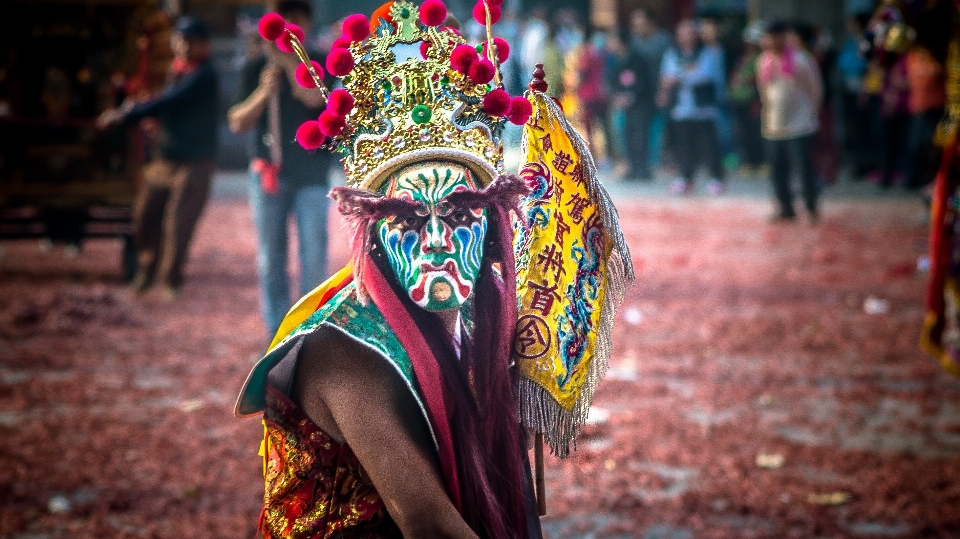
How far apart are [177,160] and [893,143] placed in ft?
36.5

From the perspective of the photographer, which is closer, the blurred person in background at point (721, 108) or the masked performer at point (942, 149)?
the masked performer at point (942, 149)

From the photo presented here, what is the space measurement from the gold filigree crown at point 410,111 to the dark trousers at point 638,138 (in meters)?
15.7

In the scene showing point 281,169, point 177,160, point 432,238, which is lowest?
point 177,160

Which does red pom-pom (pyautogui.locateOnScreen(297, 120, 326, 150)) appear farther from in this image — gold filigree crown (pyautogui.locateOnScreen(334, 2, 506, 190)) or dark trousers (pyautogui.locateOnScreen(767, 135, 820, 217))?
dark trousers (pyautogui.locateOnScreen(767, 135, 820, 217))

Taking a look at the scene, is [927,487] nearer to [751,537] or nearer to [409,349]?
[751,537]

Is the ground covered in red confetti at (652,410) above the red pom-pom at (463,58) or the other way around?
the other way around

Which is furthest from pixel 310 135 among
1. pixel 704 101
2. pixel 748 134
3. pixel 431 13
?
pixel 748 134

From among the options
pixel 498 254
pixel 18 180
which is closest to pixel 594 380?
pixel 498 254

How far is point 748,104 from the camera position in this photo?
57.8 ft

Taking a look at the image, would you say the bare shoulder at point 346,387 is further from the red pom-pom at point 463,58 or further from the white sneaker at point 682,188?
the white sneaker at point 682,188

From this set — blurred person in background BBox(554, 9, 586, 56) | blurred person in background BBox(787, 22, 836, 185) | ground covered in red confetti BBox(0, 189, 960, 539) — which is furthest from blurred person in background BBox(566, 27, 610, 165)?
ground covered in red confetti BBox(0, 189, 960, 539)

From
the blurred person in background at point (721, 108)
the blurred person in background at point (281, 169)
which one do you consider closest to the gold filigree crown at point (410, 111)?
the blurred person in background at point (281, 169)

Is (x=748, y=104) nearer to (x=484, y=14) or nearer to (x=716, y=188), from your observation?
(x=716, y=188)

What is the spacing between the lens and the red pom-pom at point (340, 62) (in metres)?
2.29
